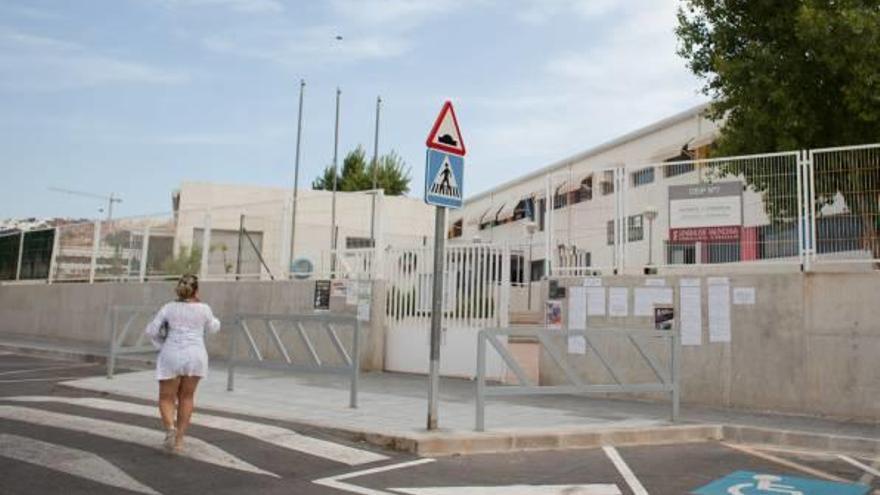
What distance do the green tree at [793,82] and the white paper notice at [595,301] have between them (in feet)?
8.43

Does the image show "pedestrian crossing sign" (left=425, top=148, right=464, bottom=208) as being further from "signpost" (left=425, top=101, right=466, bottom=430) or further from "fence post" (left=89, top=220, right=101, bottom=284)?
"fence post" (left=89, top=220, right=101, bottom=284)

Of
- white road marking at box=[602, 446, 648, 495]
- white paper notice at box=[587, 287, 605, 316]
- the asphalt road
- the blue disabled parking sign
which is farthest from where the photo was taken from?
white paper notice at box=[587, 287, 605, 316]

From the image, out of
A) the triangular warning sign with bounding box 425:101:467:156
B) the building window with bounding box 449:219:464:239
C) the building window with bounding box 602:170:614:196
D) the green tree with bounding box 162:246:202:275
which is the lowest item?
the green tree with bounding box 162:246:202:275

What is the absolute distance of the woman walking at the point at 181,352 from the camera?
7285 mm

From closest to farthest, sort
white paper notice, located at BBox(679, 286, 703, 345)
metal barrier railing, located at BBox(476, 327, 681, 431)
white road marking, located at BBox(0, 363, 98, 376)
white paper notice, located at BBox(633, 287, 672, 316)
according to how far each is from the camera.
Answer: metal barrier railing, located at BBox(476, 327, 681, 431), white paper notice, located at BBox(679, 286, 703, 345), white paper notice, located at BBox(633, 287, 672, 316), white road marking, located at BBox(0, 363, 98, 376)

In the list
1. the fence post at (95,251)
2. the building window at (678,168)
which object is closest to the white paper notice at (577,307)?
the building window at (678,168)

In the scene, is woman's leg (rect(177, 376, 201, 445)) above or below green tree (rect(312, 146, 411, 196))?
below

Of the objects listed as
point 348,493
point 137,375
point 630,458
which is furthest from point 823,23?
point 137,375

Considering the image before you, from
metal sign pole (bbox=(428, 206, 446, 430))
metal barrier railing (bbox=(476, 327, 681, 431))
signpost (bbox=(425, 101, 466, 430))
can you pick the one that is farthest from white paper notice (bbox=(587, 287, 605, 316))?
metal sign pole (bbox=(428, 206, 446, 430))

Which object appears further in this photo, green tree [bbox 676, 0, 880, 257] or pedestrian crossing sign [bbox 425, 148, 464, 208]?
green tree [bbox 676, 0, 880, 257]

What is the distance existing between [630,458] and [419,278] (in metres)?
7.82

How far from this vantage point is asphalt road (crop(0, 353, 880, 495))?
19.7ft

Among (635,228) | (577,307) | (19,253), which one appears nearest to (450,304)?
(577,307)

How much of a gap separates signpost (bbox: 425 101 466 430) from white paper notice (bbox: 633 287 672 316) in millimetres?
4490
